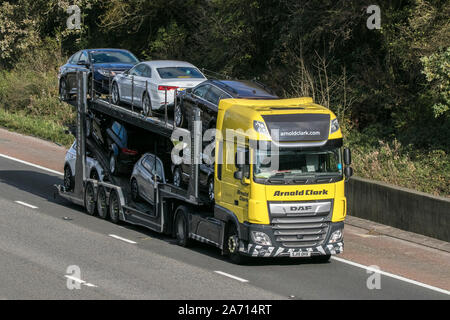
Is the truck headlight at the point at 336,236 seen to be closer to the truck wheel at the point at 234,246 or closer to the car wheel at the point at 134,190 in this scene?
the truck wheel at the point at 234,246

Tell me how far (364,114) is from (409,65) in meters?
2.15

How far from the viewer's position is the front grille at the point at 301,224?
17.0 m

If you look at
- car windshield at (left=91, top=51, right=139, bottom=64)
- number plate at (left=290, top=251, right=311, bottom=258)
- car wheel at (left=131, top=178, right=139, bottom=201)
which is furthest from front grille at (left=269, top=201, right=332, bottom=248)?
car windshield at (left=91, top=51, right=139, bottom=64)

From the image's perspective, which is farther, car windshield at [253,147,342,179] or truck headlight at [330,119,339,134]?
truck headlight at [330,119,339,134]

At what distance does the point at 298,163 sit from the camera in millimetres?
17062

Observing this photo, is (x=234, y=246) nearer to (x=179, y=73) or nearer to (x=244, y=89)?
(x=244, y=89)

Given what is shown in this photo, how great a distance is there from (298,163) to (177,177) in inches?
148

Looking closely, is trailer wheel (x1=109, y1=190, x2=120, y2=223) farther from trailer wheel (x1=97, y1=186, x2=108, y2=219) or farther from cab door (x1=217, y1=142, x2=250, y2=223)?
cab door (x1=217, y1=142, x2=250, y2=223)

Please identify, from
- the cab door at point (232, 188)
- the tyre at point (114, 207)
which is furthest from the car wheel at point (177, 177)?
the tyre at point (114, 207)

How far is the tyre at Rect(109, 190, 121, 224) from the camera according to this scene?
22250mm

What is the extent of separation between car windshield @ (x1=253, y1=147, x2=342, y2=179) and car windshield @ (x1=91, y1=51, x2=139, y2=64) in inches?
438

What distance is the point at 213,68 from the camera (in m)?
36.2

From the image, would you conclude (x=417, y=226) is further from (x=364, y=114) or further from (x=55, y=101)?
(x=55, y=101)
